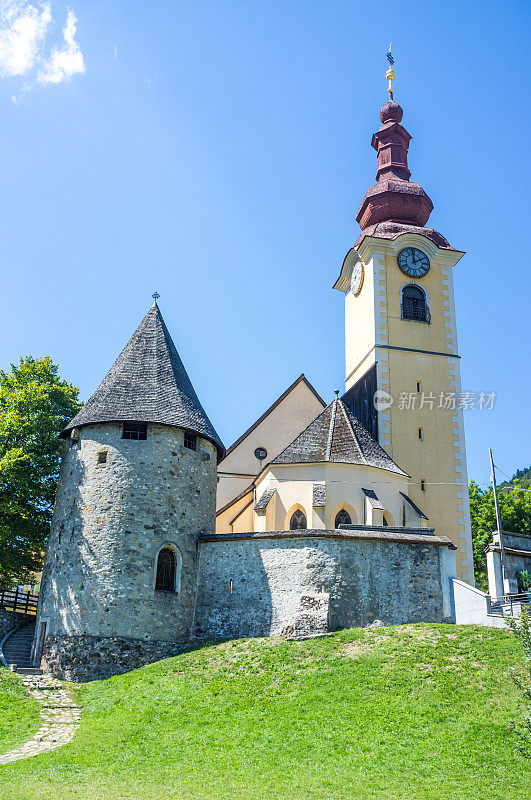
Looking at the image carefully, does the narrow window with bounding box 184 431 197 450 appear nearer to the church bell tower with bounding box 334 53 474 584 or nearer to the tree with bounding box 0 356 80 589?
the tree with bounding box 0 356 80 589

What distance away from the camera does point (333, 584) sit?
22703 mm

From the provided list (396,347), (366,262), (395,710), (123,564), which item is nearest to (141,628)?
(123,564)

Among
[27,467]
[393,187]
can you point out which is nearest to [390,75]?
[393,187]

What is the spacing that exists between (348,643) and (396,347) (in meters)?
16.7

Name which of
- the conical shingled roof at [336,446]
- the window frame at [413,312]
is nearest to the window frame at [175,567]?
the conical shingled roof at [336,446]

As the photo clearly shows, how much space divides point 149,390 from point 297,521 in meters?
7.08

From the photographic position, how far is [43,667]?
915 inches

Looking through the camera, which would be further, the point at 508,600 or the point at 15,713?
the point at 508,600

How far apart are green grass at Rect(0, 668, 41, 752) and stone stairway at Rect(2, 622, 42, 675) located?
2.82 ft

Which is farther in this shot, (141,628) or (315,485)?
(315,485)

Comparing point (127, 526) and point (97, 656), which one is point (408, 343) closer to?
point (127, 526)

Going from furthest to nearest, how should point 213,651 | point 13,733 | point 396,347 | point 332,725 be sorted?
point 396,347 < point 213,651 < point 13,733 < point 332,725

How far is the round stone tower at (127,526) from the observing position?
23000 mm

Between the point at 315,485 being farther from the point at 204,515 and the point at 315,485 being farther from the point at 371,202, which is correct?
the point at 371,202
